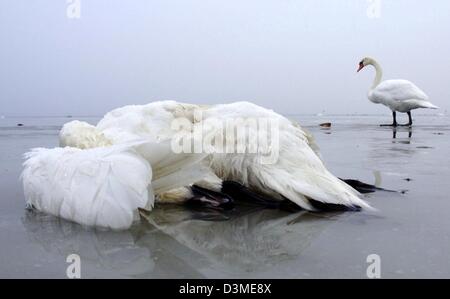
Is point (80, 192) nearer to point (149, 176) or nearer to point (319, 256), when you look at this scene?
point (149, 176)

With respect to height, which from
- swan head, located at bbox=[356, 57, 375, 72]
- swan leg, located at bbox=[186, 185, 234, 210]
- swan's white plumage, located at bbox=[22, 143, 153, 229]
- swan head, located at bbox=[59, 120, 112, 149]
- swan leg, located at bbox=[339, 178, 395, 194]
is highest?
swan head, located at bbox=[356, 57, 375, 72]

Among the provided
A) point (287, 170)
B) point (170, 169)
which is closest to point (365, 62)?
point (287, 170)

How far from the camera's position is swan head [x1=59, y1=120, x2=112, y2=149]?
13.3ft

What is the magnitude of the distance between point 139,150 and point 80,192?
43 centimetres

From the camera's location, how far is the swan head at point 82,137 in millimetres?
4047

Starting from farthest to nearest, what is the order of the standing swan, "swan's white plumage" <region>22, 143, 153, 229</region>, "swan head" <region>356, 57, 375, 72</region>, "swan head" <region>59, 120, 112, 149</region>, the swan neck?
"swan head" <region>356, 57, 375, 72</region> < the swan neck < the standing swan < "swan head" <region>59, 120, 112, 149</region> < "swan's white plumage" <region>22, 143, 153, 229</region>

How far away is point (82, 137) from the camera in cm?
410

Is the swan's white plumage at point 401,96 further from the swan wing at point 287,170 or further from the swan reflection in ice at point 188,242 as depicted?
the swan reflection in ice at point 188,242

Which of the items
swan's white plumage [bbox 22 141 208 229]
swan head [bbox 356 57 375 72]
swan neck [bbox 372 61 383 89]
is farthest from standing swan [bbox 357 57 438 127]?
swan's white plumage [bbox 22 141 208 229]

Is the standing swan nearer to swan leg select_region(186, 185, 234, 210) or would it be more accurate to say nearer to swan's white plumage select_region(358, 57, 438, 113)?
swan's white plumage select_region(358, 57, 438, 113)

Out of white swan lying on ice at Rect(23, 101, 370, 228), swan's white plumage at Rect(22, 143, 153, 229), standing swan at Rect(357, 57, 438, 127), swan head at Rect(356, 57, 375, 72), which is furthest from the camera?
swan head at Rect(356, 57, 375, 72)

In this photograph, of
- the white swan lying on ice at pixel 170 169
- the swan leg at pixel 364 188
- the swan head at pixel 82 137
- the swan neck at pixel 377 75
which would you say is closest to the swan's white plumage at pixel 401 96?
the swan neck at pixel 377 75
